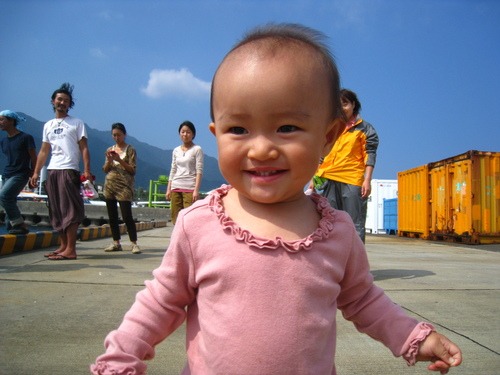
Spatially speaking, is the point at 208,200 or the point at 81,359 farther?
the point at 81,359

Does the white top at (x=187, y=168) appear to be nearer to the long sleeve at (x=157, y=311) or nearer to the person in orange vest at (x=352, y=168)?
the person in orange vest at (x=352, y=168)

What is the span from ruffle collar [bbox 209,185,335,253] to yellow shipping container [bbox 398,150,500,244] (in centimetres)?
1084

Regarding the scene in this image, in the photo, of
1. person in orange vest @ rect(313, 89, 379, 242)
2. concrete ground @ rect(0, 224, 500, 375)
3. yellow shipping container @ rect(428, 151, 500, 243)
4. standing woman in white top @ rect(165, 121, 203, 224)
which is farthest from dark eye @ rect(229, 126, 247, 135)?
yellow shipping container @ rect(428, 151, 500, 243)

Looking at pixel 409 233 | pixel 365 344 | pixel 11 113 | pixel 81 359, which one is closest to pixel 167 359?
pixel 81 359

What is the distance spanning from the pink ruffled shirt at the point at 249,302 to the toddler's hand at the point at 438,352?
0.03 metres

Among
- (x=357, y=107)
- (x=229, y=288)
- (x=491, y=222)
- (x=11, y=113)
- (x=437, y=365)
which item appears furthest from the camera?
(x=491, y=222)

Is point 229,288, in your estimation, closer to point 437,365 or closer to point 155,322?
point 155,322

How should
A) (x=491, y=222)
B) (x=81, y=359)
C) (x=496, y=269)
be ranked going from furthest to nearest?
(x=491, y=222) < (x=496, y=269) < (x=81, y=359)

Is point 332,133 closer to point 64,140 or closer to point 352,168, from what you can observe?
point 352,168

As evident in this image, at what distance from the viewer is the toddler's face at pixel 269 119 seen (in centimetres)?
122

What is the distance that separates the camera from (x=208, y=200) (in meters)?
1.38

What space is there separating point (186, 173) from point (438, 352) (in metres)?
4.82

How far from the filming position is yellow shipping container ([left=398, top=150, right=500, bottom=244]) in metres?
11.1

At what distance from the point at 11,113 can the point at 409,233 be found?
12.2m
